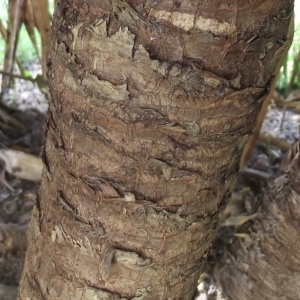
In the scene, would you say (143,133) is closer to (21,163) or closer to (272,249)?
(272,249)

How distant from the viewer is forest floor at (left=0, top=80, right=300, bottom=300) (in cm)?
114

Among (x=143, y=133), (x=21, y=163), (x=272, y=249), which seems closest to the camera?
(x=143, y=133)

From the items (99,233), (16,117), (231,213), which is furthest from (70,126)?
(16,117)

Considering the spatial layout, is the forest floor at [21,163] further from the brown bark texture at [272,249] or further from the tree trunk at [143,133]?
the tree trunk at [143,133]

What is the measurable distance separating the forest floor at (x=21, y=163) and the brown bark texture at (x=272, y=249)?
0.10 metres

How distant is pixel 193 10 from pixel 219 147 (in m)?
0.16

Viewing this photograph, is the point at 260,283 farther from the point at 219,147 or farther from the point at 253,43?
the point at 253,43

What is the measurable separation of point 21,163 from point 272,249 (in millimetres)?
598

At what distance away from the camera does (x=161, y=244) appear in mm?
659

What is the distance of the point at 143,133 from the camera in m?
0.56

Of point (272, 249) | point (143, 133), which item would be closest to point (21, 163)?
point (272, 249)

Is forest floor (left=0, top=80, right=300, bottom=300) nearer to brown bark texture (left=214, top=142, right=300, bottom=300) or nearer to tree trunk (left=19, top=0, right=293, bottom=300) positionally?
brown bark texture (left=214, top=142, right=300, bottom=300)

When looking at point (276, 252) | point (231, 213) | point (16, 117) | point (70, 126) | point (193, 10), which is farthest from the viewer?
point (16, 117)

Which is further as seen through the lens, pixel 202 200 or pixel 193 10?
pixel 202 200
